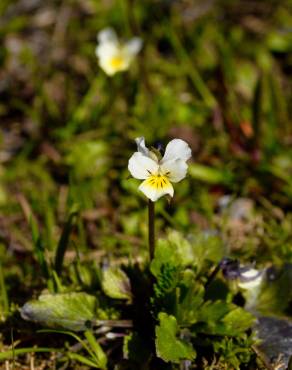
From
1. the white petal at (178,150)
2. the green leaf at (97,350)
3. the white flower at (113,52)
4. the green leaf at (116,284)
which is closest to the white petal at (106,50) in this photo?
the white flower at (113,52)

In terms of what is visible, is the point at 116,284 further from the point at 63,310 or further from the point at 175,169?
the point at 175,169

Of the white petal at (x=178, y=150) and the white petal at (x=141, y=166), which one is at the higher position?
the white petal at (x=178, y=150)

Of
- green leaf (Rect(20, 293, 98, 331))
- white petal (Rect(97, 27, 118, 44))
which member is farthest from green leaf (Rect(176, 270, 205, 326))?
white petal (Rect(97, 27, 118, 44))

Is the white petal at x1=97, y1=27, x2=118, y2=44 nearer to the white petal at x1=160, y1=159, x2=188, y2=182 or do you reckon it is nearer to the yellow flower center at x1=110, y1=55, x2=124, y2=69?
the yellow flower center at x1=110, y1=55, x2=124, y2=69

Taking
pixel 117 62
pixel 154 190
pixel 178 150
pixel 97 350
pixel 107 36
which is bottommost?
pixel 97 350

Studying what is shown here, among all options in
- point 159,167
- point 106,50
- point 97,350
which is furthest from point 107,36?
point 97,350

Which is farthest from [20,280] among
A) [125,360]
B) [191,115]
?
[191,115]

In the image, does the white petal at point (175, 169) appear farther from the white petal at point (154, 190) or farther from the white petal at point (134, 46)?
the white petal at point (134, 46)
